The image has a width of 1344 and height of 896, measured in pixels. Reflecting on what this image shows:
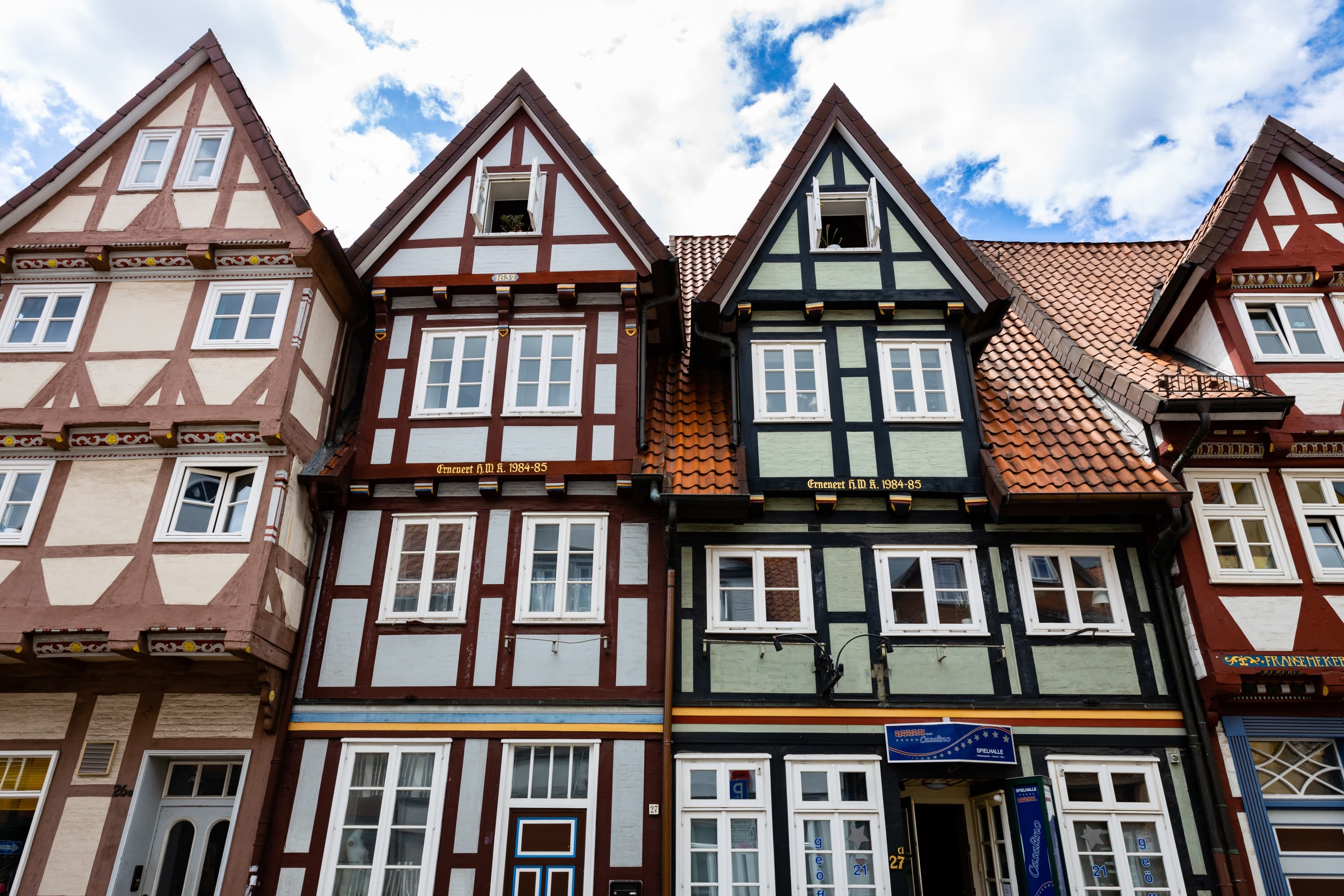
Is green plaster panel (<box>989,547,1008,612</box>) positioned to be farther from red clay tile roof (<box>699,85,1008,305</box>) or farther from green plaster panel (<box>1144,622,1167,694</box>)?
red clay tile roof (<box>699,85,1008,305</box>)

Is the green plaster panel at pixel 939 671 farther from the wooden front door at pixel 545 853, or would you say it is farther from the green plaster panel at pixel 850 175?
the green plaster panel at pixel 850 175

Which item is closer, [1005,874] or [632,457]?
[1005,874]

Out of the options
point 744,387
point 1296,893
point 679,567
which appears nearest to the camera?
point 1296,893

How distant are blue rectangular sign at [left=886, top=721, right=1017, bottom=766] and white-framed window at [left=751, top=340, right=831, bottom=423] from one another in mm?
4609

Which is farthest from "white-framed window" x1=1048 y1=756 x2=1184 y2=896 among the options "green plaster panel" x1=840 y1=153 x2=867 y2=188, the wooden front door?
"green plaster panel" x1=840 y1=153 x2=867 y2=188

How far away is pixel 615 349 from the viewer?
13.9 metres

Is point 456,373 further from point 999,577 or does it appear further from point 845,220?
point 999,577

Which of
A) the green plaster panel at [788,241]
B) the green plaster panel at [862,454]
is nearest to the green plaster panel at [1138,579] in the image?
the green plaster panel at [862,454]

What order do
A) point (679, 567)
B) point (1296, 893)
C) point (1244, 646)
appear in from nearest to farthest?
point (1296, 893) → point (1244, 646) → point (679, 567)

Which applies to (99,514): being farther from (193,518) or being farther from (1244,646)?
(1244,646)

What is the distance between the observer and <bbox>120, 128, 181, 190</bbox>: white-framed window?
14125 mm

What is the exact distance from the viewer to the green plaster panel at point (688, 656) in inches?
472

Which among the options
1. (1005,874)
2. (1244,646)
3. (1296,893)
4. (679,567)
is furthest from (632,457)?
(1296,893)

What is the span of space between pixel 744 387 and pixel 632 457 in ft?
6.93
